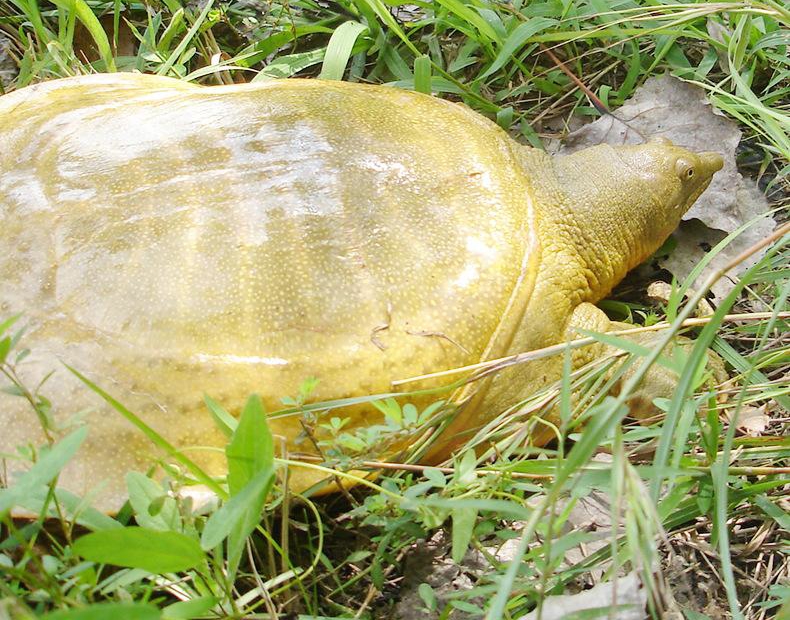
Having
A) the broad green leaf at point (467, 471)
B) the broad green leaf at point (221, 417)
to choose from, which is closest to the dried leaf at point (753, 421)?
the broad green leaf at point (467, 471)

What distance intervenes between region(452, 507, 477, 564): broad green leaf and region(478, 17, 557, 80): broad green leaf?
190 cm

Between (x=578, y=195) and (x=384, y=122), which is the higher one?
(x=384, y=122)

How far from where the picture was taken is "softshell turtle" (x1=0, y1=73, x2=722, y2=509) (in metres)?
1.92

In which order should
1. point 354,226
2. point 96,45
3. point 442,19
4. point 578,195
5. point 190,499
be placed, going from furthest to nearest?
point 96,45, point 442,19, point 578,195, point 354,226, point 190,499

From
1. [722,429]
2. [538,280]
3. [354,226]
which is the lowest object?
[722,429]

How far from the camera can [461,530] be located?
1.62 m

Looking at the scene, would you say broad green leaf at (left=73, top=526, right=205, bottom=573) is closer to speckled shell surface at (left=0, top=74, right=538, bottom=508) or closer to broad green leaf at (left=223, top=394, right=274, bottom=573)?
broad green leaf at (left=223, top=394, right=274, bottom=573)

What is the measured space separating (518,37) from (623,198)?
30.6 inches

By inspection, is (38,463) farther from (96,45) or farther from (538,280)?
(96,45)

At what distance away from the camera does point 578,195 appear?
8.63ft

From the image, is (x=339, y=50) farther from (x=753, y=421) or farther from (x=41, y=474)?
(x=41, y=474)

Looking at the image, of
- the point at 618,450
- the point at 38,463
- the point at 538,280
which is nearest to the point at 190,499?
the point at 38,463

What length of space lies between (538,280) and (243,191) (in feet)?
2.93

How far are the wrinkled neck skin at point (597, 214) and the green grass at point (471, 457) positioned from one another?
39cm
